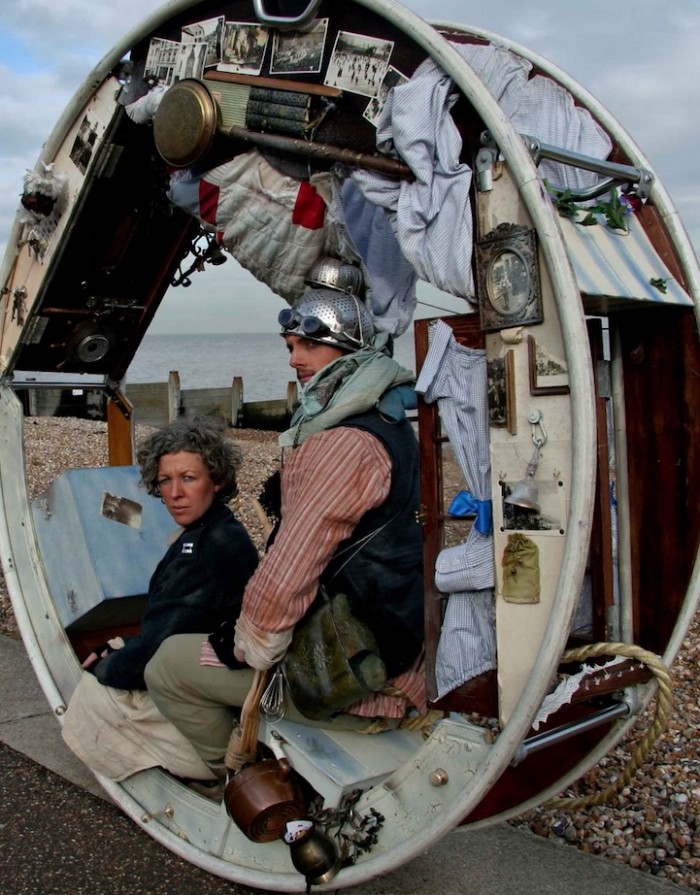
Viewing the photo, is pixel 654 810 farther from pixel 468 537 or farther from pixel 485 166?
pixel 485 166

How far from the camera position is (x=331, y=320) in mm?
3367

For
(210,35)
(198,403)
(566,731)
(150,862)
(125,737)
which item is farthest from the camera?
(198,403)

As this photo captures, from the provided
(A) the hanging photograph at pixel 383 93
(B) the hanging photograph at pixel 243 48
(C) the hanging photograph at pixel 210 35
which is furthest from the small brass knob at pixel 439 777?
(C) the hanging photograph at pixel 210 35

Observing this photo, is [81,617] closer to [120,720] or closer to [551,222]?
[120,720]

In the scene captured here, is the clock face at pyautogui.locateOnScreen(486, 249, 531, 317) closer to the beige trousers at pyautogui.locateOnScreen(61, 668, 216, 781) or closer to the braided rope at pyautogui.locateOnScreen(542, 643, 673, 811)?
the braided rope at pyautogui.locateOnScreen(542, 643, 673, 811)

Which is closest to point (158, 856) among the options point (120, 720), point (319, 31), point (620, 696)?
point (120, 720)

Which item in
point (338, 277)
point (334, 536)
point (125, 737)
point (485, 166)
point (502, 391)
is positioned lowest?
point (125, 737)

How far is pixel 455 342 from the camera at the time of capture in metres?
2.78

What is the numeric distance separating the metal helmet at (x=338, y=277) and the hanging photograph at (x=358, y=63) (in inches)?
28.7

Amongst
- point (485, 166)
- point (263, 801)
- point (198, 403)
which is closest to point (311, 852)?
point (263, 801)

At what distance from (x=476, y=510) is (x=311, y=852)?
1197 mm

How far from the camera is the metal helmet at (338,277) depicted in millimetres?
3533

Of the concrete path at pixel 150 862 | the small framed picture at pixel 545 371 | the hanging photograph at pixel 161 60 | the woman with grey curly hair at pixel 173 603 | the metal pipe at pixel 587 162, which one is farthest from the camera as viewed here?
the woman with grey curly hair at pixel 173 603

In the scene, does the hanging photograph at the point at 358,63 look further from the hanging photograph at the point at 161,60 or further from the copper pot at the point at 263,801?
the copper pot at the point at 263,801
